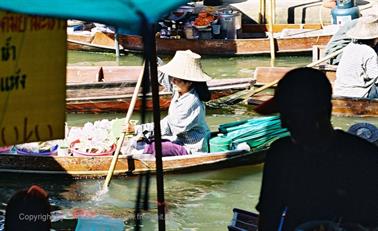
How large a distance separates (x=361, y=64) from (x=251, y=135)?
5.93 feet

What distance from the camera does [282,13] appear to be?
14.5m

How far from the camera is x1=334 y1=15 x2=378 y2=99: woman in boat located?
866 cm

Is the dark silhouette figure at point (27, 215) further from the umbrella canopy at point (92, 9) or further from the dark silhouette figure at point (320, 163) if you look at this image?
the dark silhouette figure at point (320, 163)

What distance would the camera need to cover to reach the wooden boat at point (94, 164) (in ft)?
23.2

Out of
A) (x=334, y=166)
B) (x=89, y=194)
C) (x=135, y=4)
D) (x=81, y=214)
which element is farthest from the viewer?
(x=89, y=194)

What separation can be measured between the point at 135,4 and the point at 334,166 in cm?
85

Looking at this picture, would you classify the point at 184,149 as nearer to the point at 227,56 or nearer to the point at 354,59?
the point at 354,59

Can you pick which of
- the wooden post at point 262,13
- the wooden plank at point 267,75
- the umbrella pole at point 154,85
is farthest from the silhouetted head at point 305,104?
the wooden post at point 262,13

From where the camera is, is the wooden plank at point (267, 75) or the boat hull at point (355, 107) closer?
the boat hull at point (355, 107)

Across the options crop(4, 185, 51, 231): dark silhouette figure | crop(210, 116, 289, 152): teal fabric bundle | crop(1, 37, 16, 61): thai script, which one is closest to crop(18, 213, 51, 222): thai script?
crop(4, 185, 51, 231): dark silhouette figure

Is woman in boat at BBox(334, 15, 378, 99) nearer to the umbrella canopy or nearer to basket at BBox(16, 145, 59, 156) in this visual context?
basket at BBox(16, 145, 59, 156)

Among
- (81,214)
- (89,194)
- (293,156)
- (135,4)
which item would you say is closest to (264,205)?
(293,156)

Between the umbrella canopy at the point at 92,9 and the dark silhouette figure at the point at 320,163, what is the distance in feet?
1.81

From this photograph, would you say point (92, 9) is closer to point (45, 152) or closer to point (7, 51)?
point (7, 51)
